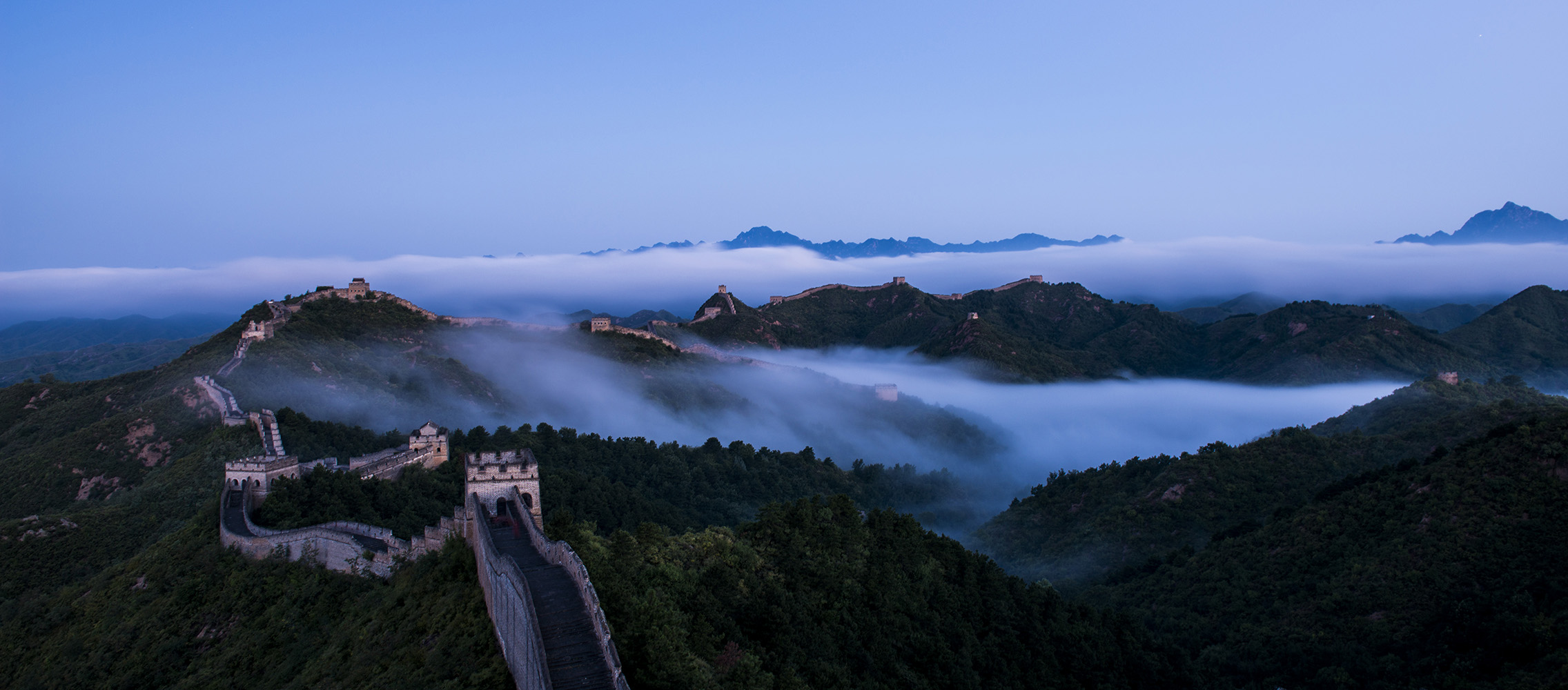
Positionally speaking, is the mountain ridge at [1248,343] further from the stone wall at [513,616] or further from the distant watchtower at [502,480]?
the stone wall at [513,616]

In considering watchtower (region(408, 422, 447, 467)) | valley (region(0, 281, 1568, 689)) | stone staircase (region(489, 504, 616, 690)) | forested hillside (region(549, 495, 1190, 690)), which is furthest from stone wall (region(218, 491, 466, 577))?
watchtower (region(408, 422, 447, 467))

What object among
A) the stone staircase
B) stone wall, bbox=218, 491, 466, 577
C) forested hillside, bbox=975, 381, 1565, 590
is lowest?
forested hillside, bbox=975, 381, 1565, 590

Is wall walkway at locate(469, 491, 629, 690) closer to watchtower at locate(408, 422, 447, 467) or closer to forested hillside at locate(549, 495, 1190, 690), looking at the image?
forested hillside at locate(549, 495, 1190, 690)

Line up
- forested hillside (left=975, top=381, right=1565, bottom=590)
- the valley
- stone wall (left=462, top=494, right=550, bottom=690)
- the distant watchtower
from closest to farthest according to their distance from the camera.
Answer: stone wall (left=462, top=494, right=550, bottom=690), the valley, the distant watchtower, forested hillside (left=975, top=381, right=1565, bottom=590)

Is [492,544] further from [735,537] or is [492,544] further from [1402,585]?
[1402,585]

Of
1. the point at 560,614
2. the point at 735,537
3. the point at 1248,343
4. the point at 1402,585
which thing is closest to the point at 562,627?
the point at 560,614

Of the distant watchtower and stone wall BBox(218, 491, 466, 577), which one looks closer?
stone wall BBox(218, 491, 466, 577)

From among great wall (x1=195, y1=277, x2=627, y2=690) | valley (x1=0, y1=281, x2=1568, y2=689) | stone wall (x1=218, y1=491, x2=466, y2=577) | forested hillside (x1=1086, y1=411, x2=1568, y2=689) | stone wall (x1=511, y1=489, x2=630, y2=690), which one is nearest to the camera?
stone wall (x1=511, y1=489, x2=630, y2=690)

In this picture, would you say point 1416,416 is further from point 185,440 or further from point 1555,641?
point 185,440
